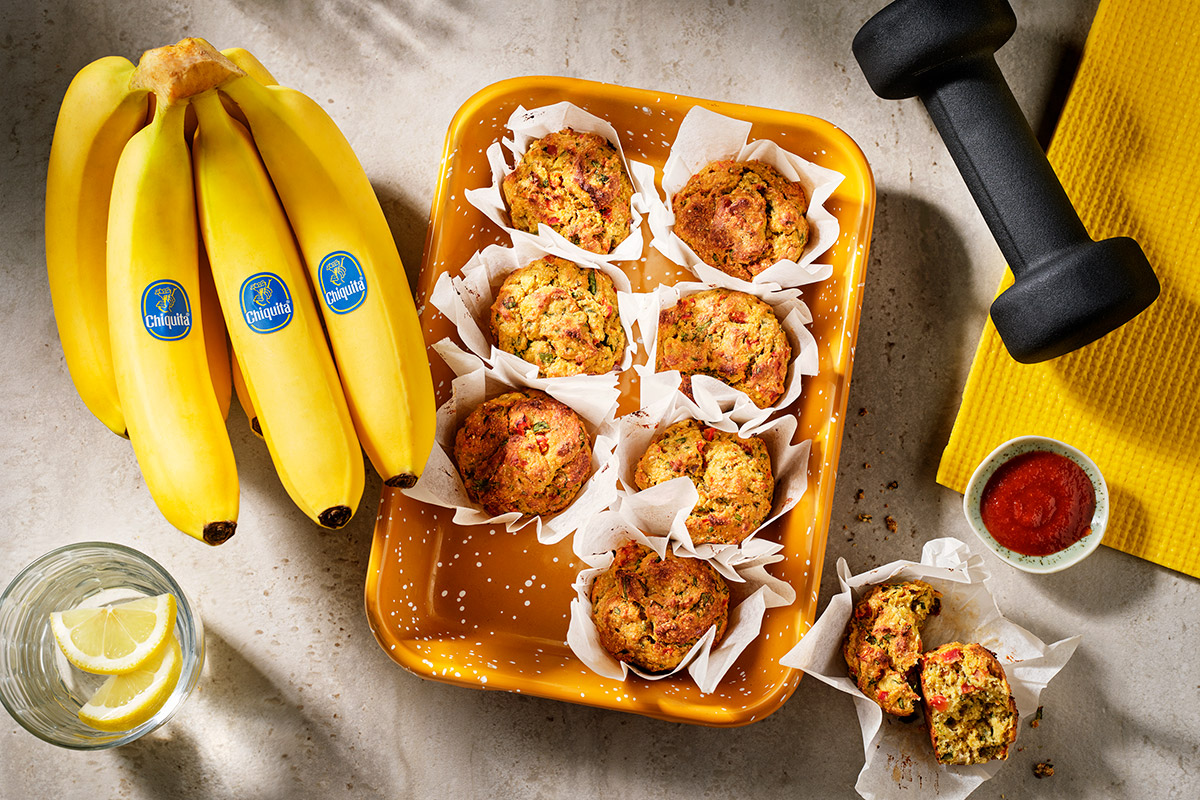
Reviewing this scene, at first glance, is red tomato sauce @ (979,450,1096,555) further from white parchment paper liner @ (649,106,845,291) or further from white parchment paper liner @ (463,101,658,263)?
white parchment paper liner @ (463,101,658,263)

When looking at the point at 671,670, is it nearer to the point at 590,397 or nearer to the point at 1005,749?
the point at 590,397

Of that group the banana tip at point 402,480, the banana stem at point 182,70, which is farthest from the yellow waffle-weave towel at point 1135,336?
the banana stem at point 182,70

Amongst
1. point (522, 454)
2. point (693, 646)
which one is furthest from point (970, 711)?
point (522, 454)

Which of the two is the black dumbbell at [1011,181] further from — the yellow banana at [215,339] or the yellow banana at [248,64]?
the yellow banana at [215,339]

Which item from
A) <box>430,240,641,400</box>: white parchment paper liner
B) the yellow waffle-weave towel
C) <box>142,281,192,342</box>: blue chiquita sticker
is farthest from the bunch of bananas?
the yellow waffle-weave towel

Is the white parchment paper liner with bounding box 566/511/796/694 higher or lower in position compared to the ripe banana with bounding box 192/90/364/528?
lower

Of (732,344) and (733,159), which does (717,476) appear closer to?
(732,344)
